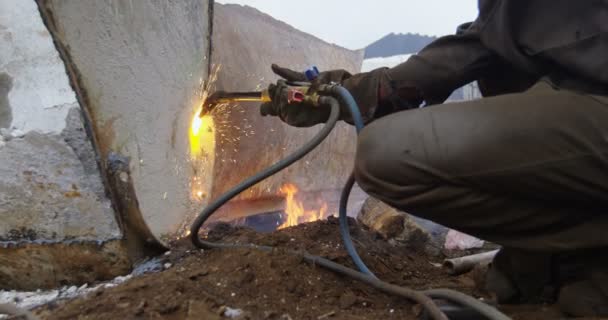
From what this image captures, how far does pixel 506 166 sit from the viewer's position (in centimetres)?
104

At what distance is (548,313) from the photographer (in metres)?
1.20

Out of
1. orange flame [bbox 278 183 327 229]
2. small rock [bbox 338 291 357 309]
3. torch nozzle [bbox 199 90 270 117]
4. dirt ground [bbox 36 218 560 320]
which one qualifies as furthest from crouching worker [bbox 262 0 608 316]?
orange flame [bbox 278 183 327 229]

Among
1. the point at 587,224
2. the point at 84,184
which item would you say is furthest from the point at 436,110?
the point at 84,184

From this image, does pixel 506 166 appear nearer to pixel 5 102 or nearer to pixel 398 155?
pixel 398 155

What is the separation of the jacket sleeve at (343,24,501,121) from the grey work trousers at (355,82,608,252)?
0.27 meters

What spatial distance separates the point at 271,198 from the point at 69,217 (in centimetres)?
143

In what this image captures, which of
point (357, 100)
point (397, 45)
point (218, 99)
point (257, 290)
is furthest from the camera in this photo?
point (397, 45)

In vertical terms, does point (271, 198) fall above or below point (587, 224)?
below

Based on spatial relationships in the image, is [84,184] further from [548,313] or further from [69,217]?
[548,313]

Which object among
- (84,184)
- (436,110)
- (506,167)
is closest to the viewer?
(506,167)

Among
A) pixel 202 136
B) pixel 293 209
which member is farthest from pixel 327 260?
pixel 293 209

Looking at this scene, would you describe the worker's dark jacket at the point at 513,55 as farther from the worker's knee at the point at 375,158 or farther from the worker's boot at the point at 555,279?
the worker's boot at the point at 555,279

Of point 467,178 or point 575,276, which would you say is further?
point 575,276

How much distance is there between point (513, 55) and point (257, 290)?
892 mm
